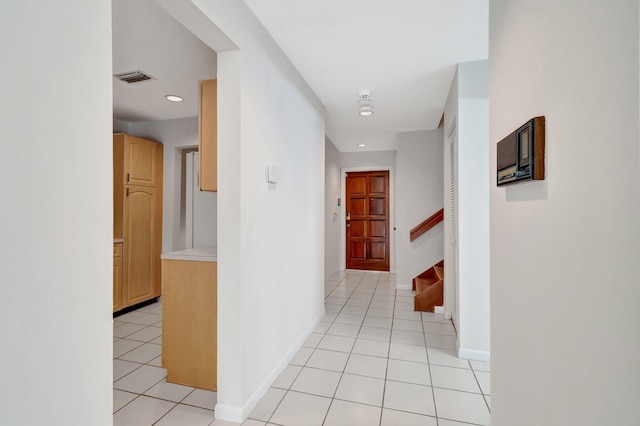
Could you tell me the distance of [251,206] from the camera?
6.30 feet

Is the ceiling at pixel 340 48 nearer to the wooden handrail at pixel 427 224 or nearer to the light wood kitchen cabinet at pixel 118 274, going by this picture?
the wooden handrail at pixel 427 224

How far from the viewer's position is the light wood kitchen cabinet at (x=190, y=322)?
6.88 ft

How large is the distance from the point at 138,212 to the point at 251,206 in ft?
8.92

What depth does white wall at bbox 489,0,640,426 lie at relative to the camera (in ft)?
2.07

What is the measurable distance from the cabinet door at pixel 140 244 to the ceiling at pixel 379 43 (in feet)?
8.62

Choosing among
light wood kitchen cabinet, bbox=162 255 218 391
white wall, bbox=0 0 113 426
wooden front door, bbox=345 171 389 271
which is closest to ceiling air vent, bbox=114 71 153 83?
light wood kitchen cabinet, bbox=162 255 218 391

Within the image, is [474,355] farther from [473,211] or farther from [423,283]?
[423,283]

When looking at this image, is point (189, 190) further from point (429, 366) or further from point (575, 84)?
point (575, 84)

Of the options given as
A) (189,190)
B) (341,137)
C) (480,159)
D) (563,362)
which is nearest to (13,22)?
(563,362)

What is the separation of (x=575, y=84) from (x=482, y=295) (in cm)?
212

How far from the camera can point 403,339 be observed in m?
2.97

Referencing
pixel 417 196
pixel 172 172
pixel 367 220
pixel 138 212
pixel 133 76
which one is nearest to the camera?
pixel 133 76

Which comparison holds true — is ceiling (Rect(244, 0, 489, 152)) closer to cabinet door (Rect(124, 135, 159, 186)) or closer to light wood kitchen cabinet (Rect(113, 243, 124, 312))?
cabinet door (Rect(124, 135, 159, 186))

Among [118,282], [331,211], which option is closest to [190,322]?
[118,282]
